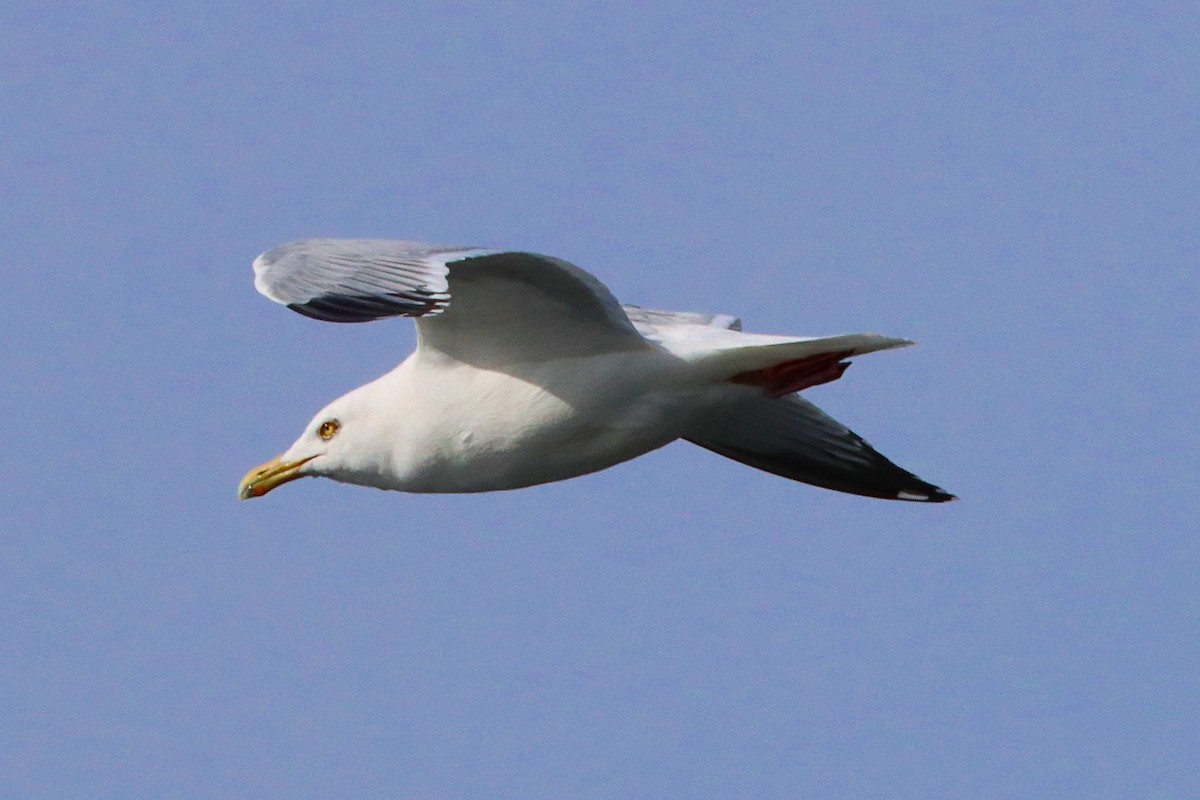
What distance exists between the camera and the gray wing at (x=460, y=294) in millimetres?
9445

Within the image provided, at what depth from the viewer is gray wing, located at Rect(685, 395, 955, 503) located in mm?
12094

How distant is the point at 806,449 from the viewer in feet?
40.9

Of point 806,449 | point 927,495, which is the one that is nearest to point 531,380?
point 806,449

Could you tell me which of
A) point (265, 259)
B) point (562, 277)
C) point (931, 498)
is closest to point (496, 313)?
point (562, 277)

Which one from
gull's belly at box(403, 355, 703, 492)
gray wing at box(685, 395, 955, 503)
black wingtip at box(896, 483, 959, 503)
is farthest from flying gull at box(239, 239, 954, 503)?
black wingtip at box(896, 483, 959, 503)

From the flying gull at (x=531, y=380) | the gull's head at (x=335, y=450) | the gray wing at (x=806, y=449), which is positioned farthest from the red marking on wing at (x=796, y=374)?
the gull's head at (x=335, y=450)

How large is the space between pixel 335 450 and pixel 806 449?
263 centimetres

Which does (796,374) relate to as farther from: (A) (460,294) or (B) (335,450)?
(B) (335,450)

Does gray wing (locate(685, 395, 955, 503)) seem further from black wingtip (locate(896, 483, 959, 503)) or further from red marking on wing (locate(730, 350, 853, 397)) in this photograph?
red marking on wing (locate(730, 350, 853, 397))

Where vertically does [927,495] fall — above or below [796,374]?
below

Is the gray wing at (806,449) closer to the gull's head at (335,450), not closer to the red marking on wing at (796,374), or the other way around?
the red marking on wing at (796,374)

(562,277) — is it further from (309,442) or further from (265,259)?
(309,442)

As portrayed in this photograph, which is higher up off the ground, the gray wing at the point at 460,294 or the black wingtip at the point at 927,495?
the gray wing at the point at 460,294

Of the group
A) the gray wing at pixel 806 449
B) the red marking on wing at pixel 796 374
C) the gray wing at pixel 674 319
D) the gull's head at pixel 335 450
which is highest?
the gray wing at pixel 674 319
